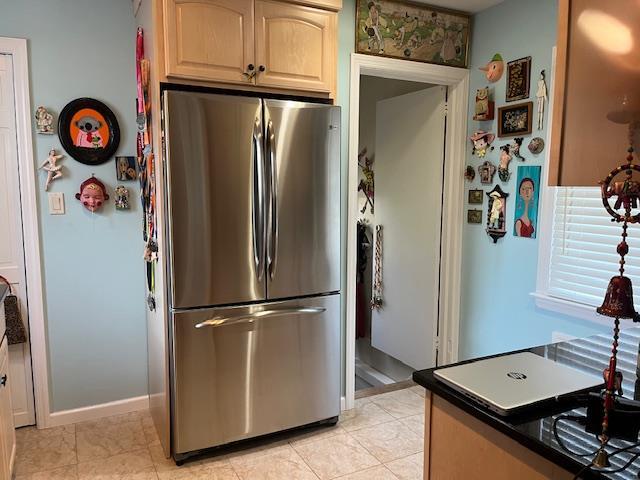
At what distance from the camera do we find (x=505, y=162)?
2875 millimetres

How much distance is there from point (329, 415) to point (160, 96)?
74.9 inches

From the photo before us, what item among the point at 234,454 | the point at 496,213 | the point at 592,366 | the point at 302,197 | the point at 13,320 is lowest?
the point at 234,454

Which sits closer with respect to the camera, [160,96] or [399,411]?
[160,96]

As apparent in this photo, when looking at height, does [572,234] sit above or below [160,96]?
below

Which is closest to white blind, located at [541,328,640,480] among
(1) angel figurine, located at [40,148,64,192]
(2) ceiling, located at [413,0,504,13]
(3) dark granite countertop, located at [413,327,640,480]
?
(3) dark granite countertop, located at [413,327,640,480]

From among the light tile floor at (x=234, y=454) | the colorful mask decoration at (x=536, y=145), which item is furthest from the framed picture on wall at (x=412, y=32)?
the light tile floor at (x=234, y=454)

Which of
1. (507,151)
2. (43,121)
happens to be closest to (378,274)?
(507,151)

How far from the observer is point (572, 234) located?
8.36ft

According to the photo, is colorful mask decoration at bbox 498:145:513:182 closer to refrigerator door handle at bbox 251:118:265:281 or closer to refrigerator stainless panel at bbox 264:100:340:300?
refrigerator stainless panel at bbox 264:100:340:300

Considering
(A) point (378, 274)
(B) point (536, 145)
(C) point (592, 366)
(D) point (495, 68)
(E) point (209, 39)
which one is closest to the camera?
(C) point (592, 366)

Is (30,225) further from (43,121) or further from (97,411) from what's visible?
(97,411)

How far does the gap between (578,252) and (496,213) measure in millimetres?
560

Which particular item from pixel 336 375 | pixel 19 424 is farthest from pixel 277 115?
pixel 19 424

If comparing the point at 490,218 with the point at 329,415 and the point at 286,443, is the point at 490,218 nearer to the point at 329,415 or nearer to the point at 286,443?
the point at 329,415
